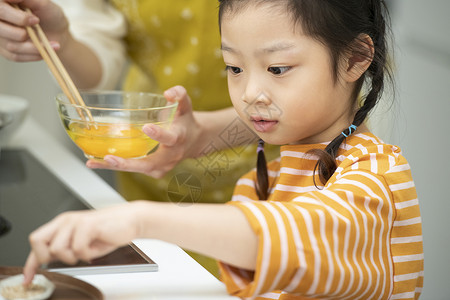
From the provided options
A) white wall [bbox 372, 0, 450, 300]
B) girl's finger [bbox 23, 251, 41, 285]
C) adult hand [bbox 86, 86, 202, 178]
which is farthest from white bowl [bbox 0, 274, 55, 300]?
white wall [bbox 372, 0, 450, 300]

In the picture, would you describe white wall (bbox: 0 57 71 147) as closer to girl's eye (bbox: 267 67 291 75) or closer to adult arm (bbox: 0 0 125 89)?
adult arm (bbox: 0 0 125 89)

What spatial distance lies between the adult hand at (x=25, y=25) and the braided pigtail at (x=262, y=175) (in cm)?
39

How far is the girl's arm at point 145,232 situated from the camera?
19.1 inches

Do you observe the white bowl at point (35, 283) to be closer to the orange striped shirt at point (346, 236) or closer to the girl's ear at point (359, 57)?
the orange striped shirt at point (346, 236)

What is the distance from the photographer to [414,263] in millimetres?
668

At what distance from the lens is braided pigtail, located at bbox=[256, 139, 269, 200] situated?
831 mm

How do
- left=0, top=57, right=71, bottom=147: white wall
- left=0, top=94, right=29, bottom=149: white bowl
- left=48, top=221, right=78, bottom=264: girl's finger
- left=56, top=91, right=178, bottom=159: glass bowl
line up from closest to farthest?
1. left=48, top=221, right=78, bottom=264: girl's finger
2. left=56, top=91, right=178, bottom=159: glass bowl
3. left=0, top=94, right=29, bottom=149: white bowl
4. left=0, top=57, right=71, bottom=147: white wall

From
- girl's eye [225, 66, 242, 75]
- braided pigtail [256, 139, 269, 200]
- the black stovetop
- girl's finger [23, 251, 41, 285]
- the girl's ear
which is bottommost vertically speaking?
the black stovetop

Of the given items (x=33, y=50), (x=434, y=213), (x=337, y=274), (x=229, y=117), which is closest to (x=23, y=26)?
(x=33, y=50)

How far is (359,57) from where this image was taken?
28.0 inches

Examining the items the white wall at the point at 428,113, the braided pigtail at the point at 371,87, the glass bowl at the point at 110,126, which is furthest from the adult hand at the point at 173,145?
the white wall at the point at 428,113

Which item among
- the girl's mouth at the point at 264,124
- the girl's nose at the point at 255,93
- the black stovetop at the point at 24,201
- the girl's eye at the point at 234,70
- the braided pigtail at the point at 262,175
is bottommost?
the black stovetop at the point at 24,201

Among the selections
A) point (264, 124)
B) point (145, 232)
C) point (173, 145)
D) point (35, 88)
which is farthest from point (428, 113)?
point (145, 232)

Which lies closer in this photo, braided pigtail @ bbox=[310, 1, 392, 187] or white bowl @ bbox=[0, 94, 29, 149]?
braided pigtail @ bbox=[310, 1, 392, 187]
